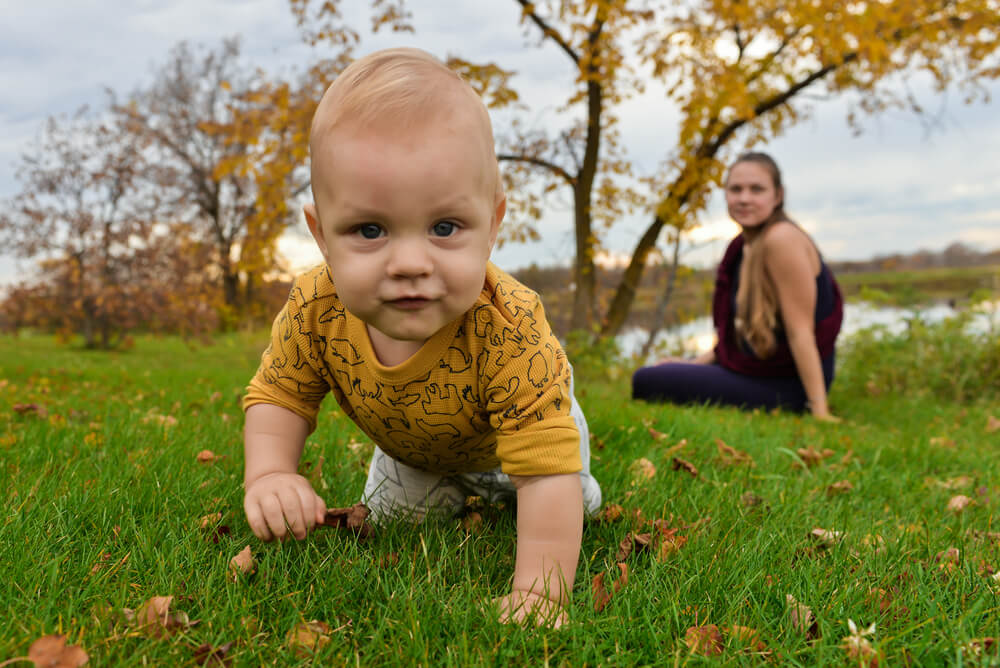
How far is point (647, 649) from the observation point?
1.59 m

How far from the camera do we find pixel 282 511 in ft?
6.32

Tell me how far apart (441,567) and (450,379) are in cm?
50

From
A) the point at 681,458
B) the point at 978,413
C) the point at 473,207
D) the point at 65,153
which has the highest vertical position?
the point at 65,153

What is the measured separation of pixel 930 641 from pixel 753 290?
4509 millimetres

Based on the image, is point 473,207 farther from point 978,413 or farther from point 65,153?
point 65,153

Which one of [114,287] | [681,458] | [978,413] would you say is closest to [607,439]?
[681,458]

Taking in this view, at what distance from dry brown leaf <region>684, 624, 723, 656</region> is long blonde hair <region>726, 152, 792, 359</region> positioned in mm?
4532

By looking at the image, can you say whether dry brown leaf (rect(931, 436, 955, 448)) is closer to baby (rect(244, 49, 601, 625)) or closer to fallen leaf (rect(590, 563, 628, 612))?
baby (rect(244, 49, 601, 625))

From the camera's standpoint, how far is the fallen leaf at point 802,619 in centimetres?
168

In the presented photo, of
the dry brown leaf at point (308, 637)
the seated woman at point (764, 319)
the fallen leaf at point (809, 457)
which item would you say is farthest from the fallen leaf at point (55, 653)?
the seated woman at point (764, 319)

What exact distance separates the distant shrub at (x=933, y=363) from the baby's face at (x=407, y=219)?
729 cm

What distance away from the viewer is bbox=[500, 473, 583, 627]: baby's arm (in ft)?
5.76

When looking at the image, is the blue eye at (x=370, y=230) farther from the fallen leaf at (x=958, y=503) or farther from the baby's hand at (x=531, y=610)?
the fallen leaf at (x=958, y=503)

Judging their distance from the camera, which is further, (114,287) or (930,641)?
A: (114,287)
